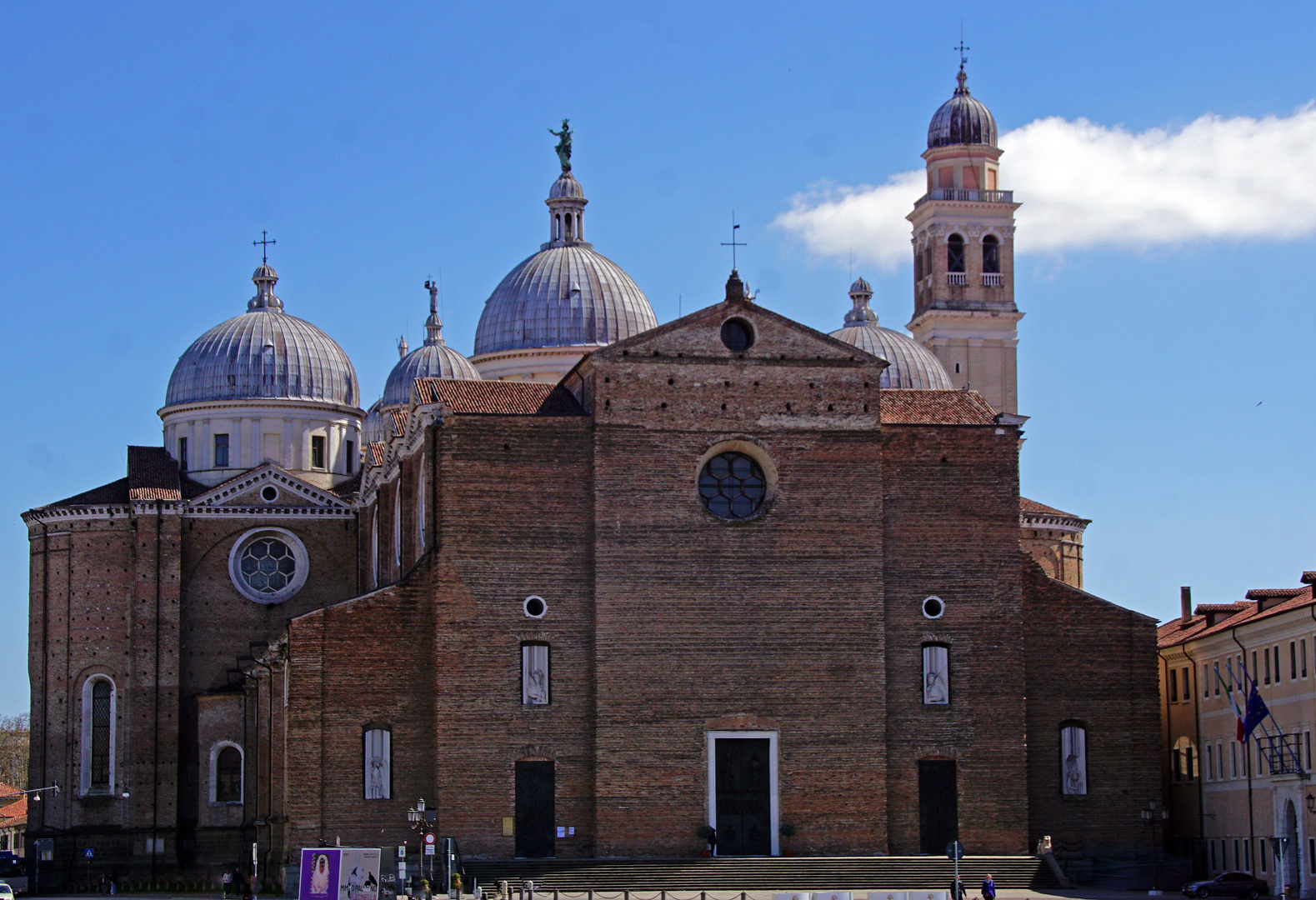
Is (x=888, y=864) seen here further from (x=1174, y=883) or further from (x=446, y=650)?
(x=446, y=650)

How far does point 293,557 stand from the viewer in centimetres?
7012

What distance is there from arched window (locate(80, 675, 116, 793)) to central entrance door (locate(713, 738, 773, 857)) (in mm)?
24184

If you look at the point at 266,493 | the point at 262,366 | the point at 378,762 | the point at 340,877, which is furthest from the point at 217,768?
the point at 340,877

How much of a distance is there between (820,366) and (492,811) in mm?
14175

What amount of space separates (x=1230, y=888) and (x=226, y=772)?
3235cm

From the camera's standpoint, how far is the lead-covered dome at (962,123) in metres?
82.7

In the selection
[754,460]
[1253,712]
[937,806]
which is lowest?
[937,806]

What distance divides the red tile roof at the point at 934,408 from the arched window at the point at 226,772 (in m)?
24.8

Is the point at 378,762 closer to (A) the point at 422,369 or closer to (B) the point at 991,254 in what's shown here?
(A) the point at 422,369

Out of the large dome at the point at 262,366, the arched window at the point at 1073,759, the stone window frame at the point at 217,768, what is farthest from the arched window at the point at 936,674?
the large dome at the point at 262,366

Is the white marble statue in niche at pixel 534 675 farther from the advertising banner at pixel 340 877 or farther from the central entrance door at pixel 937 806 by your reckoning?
the central entrance door at pixel 937 806

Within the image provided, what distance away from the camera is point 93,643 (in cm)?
6694

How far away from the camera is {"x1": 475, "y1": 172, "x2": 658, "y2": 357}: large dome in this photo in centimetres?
6988

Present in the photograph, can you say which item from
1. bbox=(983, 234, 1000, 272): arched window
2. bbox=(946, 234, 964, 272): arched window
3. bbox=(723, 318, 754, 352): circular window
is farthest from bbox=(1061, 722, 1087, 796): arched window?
bbox=(983, 234, 1000, 272): arched window
